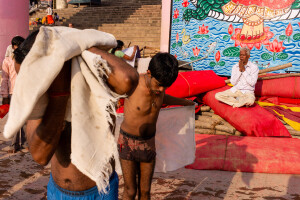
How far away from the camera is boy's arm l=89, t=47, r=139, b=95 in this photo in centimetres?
121

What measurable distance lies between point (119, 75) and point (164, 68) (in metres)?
1.32

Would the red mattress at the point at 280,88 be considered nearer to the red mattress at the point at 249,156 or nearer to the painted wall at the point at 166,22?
the red mattress at the point at 249,156

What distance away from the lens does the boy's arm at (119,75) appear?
1.21 metres

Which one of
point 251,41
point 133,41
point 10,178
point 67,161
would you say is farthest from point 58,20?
point 67,161

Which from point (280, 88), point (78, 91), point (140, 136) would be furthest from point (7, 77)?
point (280, 88)

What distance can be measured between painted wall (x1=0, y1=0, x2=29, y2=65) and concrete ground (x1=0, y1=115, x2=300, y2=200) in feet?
26.7

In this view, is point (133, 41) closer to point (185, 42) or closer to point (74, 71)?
point (185, 42)

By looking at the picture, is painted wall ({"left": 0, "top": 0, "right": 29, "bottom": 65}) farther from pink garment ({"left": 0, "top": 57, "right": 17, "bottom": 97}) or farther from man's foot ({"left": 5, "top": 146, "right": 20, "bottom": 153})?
A: man's foot ({"left": 5, "top": 146, "right": 20, "bottom": 153})

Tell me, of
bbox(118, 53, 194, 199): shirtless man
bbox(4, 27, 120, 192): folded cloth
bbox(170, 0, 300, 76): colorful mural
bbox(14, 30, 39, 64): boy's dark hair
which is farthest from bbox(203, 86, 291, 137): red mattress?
bbox(14, 30, 39, 64): boy's dark hair

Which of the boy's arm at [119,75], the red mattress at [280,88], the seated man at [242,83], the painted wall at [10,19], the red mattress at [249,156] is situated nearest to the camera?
the boy's arm at [119,75]

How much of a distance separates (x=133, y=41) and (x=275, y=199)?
10.7 metres

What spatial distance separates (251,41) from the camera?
26.9ft

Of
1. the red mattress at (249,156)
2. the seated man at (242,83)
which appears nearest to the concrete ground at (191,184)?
the red mattress at (249,156)

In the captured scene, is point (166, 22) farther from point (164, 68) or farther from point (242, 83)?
point (164, 68)
